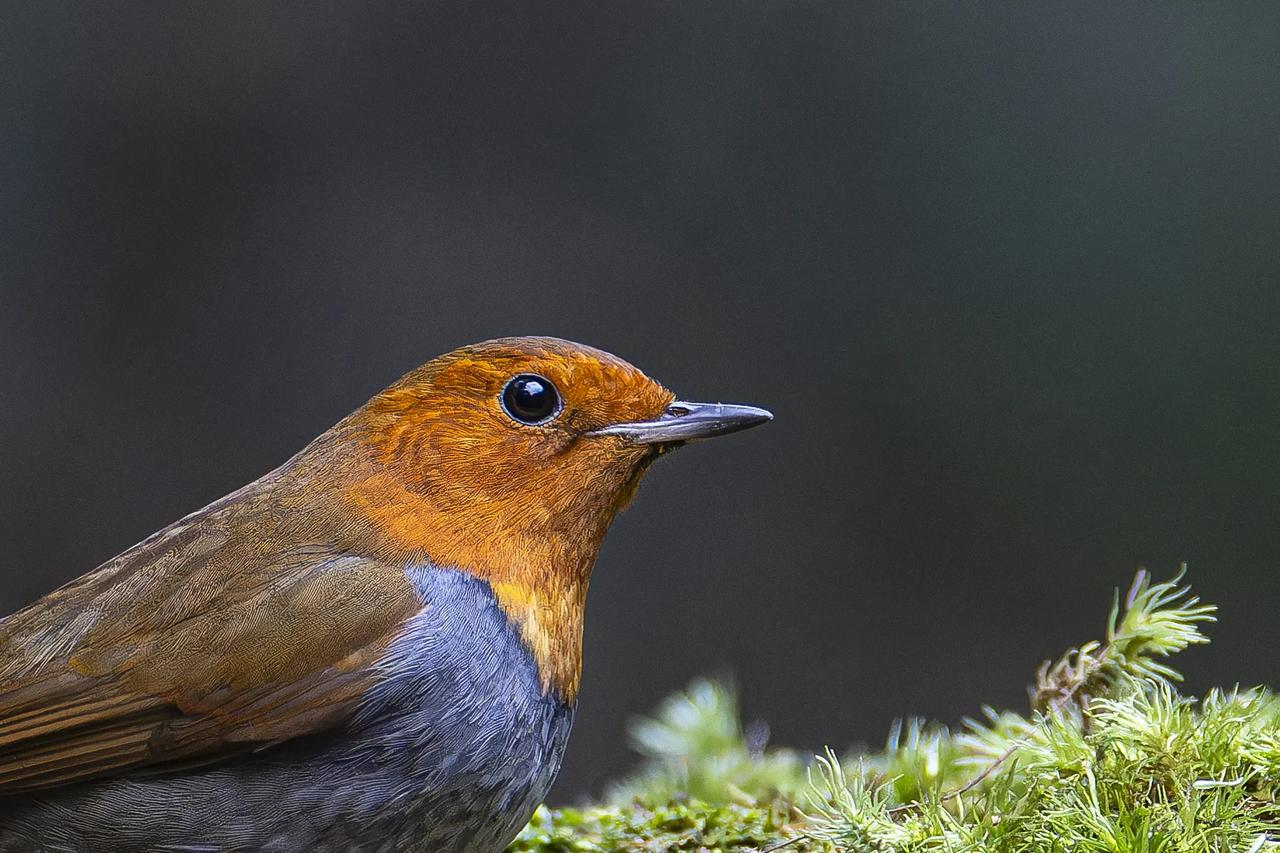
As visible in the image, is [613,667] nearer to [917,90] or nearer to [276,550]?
[917,90]

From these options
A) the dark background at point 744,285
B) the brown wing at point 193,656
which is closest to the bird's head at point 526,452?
the brown wing at point 193,656

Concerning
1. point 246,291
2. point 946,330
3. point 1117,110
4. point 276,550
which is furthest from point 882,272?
point 276,550

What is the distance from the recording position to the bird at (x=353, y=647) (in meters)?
2.97

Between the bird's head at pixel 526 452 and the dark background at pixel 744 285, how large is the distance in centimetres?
363

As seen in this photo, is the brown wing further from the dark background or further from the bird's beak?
the dark background

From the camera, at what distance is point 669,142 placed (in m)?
7.53

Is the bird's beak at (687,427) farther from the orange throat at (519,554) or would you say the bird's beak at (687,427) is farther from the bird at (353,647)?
the orange throat at (519,554)

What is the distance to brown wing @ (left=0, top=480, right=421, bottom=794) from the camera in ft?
9.77

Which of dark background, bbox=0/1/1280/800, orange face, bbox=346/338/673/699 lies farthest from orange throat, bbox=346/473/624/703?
dark background, bbox=0/1/1280/800

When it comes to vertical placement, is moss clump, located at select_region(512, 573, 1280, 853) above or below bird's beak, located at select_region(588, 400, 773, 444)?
below

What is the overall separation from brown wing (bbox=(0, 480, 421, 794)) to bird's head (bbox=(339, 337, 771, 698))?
0.86 feet

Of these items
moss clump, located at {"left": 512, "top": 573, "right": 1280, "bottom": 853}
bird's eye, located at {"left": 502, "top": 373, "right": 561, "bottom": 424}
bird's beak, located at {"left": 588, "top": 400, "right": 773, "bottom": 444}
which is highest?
bird's eye, located at {"left": 502, "top": 373, "right": 561, "bottom": 424}

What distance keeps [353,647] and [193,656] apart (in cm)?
35

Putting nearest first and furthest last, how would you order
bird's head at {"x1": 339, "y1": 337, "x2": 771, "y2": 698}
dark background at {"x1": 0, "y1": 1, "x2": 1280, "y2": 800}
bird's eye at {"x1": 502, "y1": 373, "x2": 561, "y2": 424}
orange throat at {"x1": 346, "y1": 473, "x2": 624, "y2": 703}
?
orange throat at {"x1": 346, "y1": 473, "x2": 624, "y2": 703} < bird's head at {"x1": 339, "y1": 337, "x2": 771, "y2": 698} < bird's eye at {"x1": 502, "y1": 373, "x2": 561, "y2": 424} < dark background at {"x1": 0, "y1": 1, "x2": 1280, "y2": 800}
